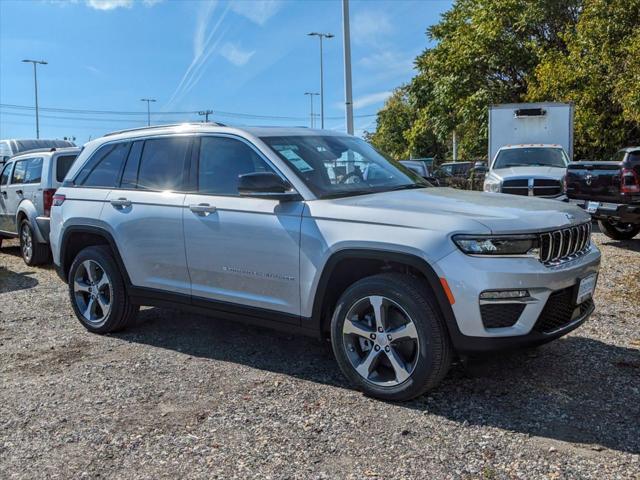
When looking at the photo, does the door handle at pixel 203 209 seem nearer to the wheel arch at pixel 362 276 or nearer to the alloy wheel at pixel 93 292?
the wheel arch at pixel 362 276

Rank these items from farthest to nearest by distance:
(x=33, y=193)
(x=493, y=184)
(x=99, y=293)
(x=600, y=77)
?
1. (x=600, y=77)
2. (x=493, y=184)
3. (x=33, y=193)
4. (x=99, y=293)

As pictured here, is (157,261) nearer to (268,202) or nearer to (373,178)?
(268,202)

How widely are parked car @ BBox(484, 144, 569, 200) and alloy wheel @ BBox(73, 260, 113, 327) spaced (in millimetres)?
8747

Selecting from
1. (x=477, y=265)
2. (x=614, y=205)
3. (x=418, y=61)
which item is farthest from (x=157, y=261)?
(x=418, y=61)

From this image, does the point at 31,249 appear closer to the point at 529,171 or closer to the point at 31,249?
the point at 31,249

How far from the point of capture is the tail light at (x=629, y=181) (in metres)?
8.55

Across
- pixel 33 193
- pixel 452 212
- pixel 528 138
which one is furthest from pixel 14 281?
pixel 528 138

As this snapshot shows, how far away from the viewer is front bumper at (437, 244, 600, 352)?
133 inches

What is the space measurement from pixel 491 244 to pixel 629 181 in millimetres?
6258

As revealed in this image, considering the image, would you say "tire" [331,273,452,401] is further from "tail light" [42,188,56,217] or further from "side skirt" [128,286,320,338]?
"tail light" [42,188,56,217]

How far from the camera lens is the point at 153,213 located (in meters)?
4.86

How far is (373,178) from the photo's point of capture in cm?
459

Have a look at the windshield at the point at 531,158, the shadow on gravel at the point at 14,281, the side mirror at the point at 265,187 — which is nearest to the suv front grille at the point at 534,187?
the windshield at the point at 531,158

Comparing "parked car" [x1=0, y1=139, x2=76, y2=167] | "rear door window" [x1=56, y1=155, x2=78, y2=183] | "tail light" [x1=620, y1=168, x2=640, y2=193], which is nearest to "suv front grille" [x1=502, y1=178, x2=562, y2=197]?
"tail light" [x1=620, y1=168, x2=640, y2=193]
